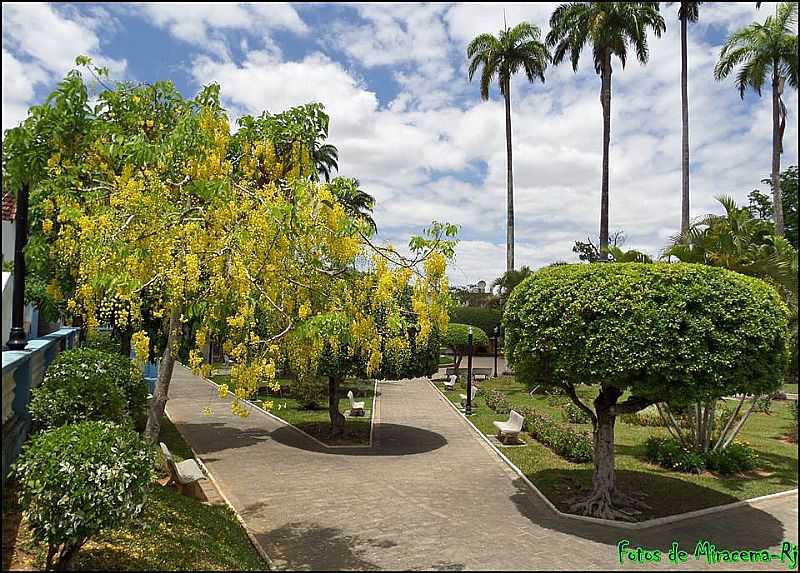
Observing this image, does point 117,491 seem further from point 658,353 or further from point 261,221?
point 658,353

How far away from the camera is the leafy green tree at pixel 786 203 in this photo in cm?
4019

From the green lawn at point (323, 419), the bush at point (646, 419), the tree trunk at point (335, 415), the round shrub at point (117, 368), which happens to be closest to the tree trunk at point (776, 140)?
the bush at point (646, 419)

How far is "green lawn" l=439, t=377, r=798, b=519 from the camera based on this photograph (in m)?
10.3

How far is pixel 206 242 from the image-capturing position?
6207 mm

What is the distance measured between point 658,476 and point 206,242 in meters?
9.69

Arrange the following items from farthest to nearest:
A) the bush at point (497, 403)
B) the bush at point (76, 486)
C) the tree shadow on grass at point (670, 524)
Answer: the bush at point (497, 403) < the tree shadow on grass at point (670, 524) < the bush at point (76, 486)

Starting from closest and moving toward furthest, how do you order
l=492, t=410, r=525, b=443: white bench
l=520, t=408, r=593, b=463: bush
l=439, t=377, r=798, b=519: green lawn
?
l=439, t=377, r=798, b=519: green lawn
l=520, t=408, r=593, b=463: bush
l=492, t=410, r=525, b=443: white bench

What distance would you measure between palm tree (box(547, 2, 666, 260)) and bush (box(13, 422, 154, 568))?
2400cm

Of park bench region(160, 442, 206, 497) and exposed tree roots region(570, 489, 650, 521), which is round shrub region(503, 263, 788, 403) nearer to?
exposed tree roots region(570, 489, 650, 521)

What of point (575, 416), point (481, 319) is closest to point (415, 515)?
point (575, 416)

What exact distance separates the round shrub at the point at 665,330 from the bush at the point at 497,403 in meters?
12.2

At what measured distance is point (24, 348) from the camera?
8258 mm

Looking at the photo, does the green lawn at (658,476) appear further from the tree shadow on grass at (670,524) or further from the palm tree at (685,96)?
the palm tree at (685,96)

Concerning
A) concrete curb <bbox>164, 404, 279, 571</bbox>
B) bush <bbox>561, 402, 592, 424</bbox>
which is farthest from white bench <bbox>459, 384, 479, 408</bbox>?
concrete curb <bbox>164, 404, 279, 571</bbox>
